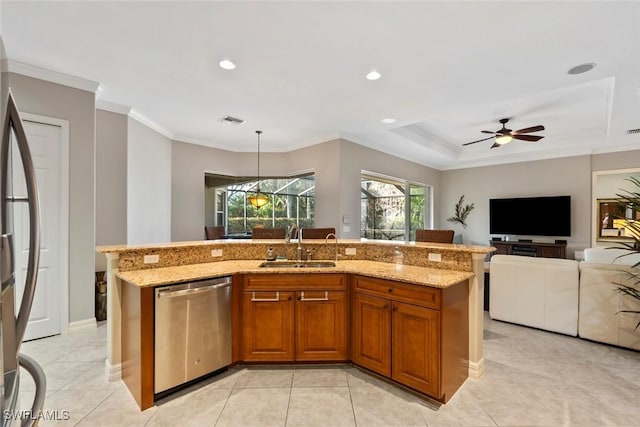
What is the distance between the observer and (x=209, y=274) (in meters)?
2.28

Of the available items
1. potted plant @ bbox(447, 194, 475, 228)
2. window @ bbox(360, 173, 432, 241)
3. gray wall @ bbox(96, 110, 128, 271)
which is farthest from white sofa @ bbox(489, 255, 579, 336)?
gray wall @ bbox(96, 110, 128, 271)

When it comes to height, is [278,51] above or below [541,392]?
above

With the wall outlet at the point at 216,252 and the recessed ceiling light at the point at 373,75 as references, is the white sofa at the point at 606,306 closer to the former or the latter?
the recessed ceiling light at the point at 373,75

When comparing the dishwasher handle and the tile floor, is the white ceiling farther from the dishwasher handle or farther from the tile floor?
the tile floor

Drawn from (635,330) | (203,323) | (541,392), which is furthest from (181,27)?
(635,330)

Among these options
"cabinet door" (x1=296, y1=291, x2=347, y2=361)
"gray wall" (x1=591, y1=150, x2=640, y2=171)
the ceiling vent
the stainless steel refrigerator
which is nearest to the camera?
the stainless steel refrigerator

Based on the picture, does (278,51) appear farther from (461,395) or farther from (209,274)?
(461,395)

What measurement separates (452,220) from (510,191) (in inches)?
61.4

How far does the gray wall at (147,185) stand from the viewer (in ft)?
13.7

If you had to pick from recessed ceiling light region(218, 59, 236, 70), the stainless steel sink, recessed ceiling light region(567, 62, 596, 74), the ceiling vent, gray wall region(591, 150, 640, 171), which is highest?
recessed ceiling light region(218, 59, 236, 70)

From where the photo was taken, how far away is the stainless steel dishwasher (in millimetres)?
2010

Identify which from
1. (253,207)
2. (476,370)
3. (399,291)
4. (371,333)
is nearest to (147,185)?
(253,207)

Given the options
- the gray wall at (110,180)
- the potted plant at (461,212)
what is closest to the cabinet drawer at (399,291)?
the gray wall at (110,180)

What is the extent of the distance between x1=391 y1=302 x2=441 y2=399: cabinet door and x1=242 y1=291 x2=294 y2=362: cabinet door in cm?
90
